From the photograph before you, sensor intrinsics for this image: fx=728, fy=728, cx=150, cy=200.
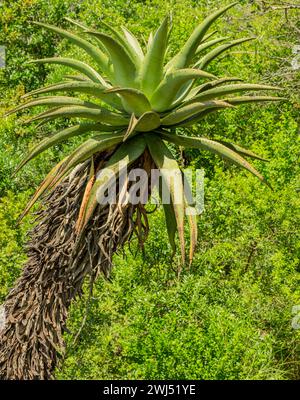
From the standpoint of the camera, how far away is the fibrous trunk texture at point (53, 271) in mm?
4039

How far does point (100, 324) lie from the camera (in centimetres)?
1077

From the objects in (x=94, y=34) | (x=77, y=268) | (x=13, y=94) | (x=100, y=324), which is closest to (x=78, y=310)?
(x=100, y=324)

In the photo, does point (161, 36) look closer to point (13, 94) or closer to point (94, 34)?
point (94, 34)

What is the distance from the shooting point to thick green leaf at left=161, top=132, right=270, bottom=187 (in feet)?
13.2

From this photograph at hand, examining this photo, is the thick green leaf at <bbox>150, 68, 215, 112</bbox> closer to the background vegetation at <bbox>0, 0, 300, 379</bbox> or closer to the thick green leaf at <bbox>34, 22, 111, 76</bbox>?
the thick green leaf at <bbox>34, 22, 111, 76</bbox>

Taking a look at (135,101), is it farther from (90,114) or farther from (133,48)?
(133,48)

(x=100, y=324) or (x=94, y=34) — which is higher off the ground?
(x=100, y=324)

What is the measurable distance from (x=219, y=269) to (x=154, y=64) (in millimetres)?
7744

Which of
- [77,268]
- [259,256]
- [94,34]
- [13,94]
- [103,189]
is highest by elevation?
[13,94]

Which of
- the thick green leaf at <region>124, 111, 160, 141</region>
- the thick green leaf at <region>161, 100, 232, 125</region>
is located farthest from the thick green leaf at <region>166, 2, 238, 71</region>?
the thick green leaf at <region>124, 111, 160, 141</region>

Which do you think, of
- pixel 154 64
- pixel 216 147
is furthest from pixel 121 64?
pixel 216 147

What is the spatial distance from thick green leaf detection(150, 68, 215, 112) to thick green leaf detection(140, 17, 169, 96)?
53 millimetres

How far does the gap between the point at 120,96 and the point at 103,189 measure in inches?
24.2

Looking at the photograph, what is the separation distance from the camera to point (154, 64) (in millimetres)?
4066
